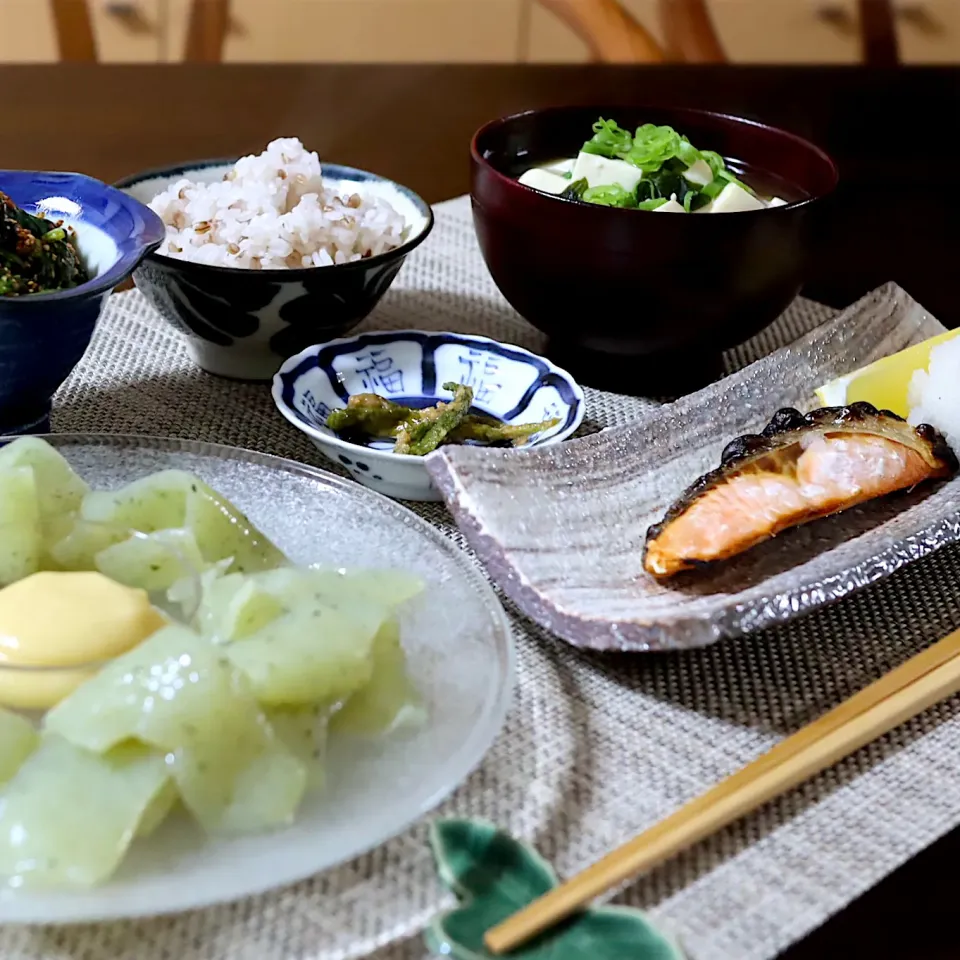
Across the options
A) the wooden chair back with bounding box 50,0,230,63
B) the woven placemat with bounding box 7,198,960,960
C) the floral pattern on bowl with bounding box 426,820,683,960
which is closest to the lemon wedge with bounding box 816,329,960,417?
the woven placemat with bounding box 7,198,960,960

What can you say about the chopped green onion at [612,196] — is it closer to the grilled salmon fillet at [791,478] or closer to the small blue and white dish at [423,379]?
the small blue and white dish at [423,379]

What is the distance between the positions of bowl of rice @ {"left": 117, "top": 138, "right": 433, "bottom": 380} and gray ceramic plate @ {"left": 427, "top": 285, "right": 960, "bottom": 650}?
339 millimetres

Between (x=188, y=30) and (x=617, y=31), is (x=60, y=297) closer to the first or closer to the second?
(x=617, y=31)

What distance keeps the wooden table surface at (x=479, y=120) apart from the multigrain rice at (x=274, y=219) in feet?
2.28

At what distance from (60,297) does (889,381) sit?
838 mm

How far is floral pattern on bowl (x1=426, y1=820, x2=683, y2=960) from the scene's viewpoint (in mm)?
622

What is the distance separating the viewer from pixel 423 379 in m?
1.27

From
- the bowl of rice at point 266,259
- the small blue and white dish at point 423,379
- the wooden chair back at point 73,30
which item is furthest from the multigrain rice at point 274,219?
the wooden chair back at point 73,30

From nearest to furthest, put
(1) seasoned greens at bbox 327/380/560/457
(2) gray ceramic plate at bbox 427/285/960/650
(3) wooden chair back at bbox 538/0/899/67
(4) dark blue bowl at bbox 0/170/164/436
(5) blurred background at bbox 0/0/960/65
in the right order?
(2) gray ceramic plate at bbox 427/285/960/650, (4) dark blue bowl at bbox 0/170/164/436, (1) seasoned greens at bbox 327/380/560/457, (3) wooden chair back at bbox 538/0/899/67, (5) blurred background at bbox 0/0/960/65

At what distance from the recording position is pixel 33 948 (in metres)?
0.61

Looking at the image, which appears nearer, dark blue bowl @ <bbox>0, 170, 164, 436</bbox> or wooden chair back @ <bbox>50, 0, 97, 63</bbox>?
dark blue bowl @ <bbox>0, 170, 164, 436</bbox>

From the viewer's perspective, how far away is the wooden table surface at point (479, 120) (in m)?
1.96

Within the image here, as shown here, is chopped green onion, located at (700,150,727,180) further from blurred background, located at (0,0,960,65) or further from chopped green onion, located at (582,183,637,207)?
blurred background, located at (0,0,960,65)

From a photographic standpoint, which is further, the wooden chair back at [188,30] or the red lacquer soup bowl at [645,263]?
the wooden chair back at [188,30]
